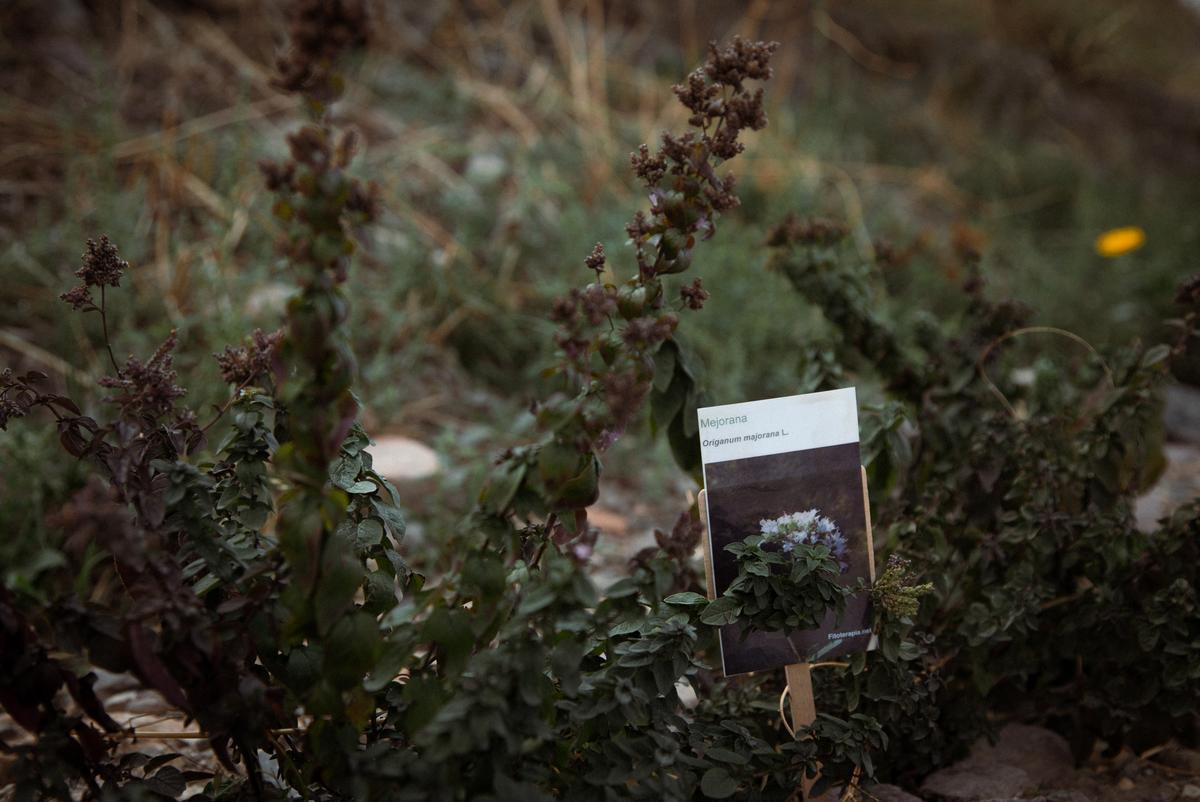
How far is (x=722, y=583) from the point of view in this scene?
1.48m

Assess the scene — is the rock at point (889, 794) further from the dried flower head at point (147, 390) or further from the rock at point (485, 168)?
the rock at point (485, 168)

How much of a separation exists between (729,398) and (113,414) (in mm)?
1737

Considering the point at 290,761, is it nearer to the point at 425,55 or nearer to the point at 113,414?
the point at 113,414

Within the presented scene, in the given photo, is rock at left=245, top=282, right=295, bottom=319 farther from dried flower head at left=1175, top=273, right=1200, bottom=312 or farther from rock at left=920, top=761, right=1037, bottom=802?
dried flower head at left=1175, top=273, right=1200, bottom=312

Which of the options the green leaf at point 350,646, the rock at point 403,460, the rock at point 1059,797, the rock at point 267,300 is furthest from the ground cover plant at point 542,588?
the rock at point 267,300

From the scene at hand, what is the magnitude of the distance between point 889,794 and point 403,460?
1.63 m

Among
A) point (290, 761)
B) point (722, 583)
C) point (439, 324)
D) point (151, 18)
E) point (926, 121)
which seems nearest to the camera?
point (290, 761)

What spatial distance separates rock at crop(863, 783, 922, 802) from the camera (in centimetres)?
152

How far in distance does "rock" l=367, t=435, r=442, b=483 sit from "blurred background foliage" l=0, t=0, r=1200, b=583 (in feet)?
0.21

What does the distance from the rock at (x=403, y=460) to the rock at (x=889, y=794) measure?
150 cm

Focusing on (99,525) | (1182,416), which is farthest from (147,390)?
(1182,416)

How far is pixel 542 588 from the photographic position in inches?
43.4

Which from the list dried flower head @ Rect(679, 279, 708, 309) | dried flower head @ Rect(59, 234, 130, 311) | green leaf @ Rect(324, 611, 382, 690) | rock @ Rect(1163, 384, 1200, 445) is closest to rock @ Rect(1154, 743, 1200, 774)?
dried flower head @ Rect(679, 279, 708, 309)

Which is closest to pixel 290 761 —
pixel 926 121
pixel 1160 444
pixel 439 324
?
pixel 1160 444
